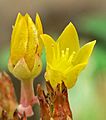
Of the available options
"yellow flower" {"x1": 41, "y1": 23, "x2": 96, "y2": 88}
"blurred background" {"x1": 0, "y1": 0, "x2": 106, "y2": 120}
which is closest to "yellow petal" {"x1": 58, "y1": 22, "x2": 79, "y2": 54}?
"yellow flower" {"x1": 41, "y1": 23, "x2": 96, "y2": 88}

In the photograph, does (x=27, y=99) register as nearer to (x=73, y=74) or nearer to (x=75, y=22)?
(x=73, y=74)

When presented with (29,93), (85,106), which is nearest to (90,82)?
(85,106)

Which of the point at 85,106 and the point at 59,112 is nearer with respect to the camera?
the point at 59,112

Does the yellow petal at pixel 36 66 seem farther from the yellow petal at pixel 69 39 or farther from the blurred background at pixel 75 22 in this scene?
the blurred background at pixel 75 22

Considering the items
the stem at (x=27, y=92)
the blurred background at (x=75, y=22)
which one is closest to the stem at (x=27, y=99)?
the stem at (x=27, y=92)

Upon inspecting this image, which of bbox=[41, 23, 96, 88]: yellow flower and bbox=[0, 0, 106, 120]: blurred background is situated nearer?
bbox=[41, 23, 96, 88]: yellow flower

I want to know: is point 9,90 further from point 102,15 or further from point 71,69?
point 102,15

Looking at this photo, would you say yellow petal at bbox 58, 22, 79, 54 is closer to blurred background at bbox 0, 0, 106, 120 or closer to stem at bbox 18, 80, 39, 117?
stem at bbox 18, 80, 39, 117

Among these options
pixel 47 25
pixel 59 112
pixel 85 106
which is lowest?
pixel 59 112
